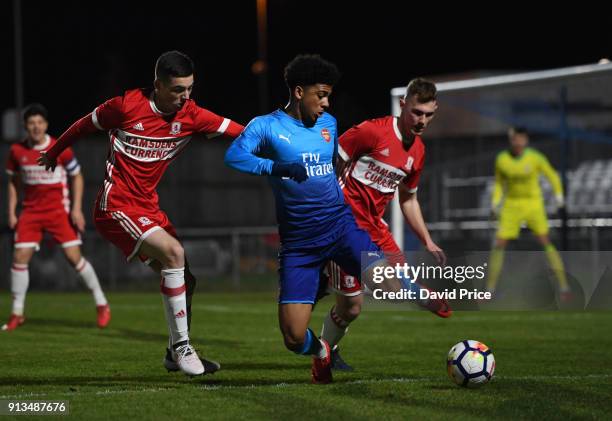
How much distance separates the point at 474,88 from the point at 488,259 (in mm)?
2668

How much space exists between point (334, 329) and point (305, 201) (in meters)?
1.52

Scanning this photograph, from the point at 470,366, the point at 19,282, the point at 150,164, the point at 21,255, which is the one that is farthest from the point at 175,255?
the point at 19,282

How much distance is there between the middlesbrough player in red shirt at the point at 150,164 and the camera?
7.76 meters

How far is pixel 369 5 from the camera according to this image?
54438 mm

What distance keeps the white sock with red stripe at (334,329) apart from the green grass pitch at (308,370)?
29cm

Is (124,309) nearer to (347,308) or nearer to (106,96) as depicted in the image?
(347,308)

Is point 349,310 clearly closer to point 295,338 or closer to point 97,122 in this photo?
point 295,338

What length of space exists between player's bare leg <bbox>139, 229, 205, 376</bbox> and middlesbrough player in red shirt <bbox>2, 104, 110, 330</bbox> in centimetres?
481

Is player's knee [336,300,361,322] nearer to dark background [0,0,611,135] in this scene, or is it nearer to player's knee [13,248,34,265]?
player's knee [13,248,34,265]

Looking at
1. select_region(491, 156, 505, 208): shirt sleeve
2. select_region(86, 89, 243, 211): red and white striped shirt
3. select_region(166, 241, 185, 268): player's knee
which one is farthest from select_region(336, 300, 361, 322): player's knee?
select_region(491, 156, 505, 208): shirt sleeve

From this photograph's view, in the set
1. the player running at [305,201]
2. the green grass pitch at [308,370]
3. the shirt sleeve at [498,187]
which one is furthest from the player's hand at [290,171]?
the shirt sleeve at [498,187]

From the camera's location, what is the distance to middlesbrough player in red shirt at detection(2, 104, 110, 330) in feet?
40.8

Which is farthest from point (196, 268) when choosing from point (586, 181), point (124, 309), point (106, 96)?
point (106, 96)

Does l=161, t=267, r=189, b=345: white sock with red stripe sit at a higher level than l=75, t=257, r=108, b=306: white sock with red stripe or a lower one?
higher
